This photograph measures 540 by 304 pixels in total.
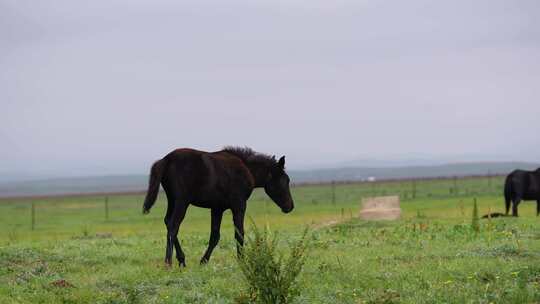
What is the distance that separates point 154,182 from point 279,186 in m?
3.28

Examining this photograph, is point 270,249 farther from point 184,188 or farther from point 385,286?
point 184,188

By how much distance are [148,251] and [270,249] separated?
748 cm

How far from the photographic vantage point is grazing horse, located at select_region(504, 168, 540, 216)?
104 ft

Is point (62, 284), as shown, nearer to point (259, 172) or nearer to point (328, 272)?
point (328, 272)

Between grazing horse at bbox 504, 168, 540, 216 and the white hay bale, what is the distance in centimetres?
560

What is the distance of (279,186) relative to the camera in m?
15.8

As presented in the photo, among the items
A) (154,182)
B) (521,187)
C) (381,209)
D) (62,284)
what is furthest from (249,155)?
(521,187)

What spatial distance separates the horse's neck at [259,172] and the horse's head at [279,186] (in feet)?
0.39

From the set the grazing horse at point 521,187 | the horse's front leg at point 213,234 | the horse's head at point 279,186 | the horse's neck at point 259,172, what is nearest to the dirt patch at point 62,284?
the horse's front leg at point 213,234

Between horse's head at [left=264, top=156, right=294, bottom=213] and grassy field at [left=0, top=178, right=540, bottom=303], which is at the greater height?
horse's head at [left=264, top=156, right=294, bottom=213]

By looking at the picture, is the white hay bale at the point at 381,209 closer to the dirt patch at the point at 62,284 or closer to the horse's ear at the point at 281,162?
the horse's ear at the point at 281,162

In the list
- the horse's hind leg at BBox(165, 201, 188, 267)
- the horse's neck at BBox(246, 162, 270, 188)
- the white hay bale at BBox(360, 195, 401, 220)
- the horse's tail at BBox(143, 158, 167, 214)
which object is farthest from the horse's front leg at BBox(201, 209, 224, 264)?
the white hay bale at BBox(360, 195, 401, 220)

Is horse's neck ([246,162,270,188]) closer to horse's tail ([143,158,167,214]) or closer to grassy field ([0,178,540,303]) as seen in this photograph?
grassy field ([0,178,540,303])

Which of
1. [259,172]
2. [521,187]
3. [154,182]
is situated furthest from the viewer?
[521,187]
